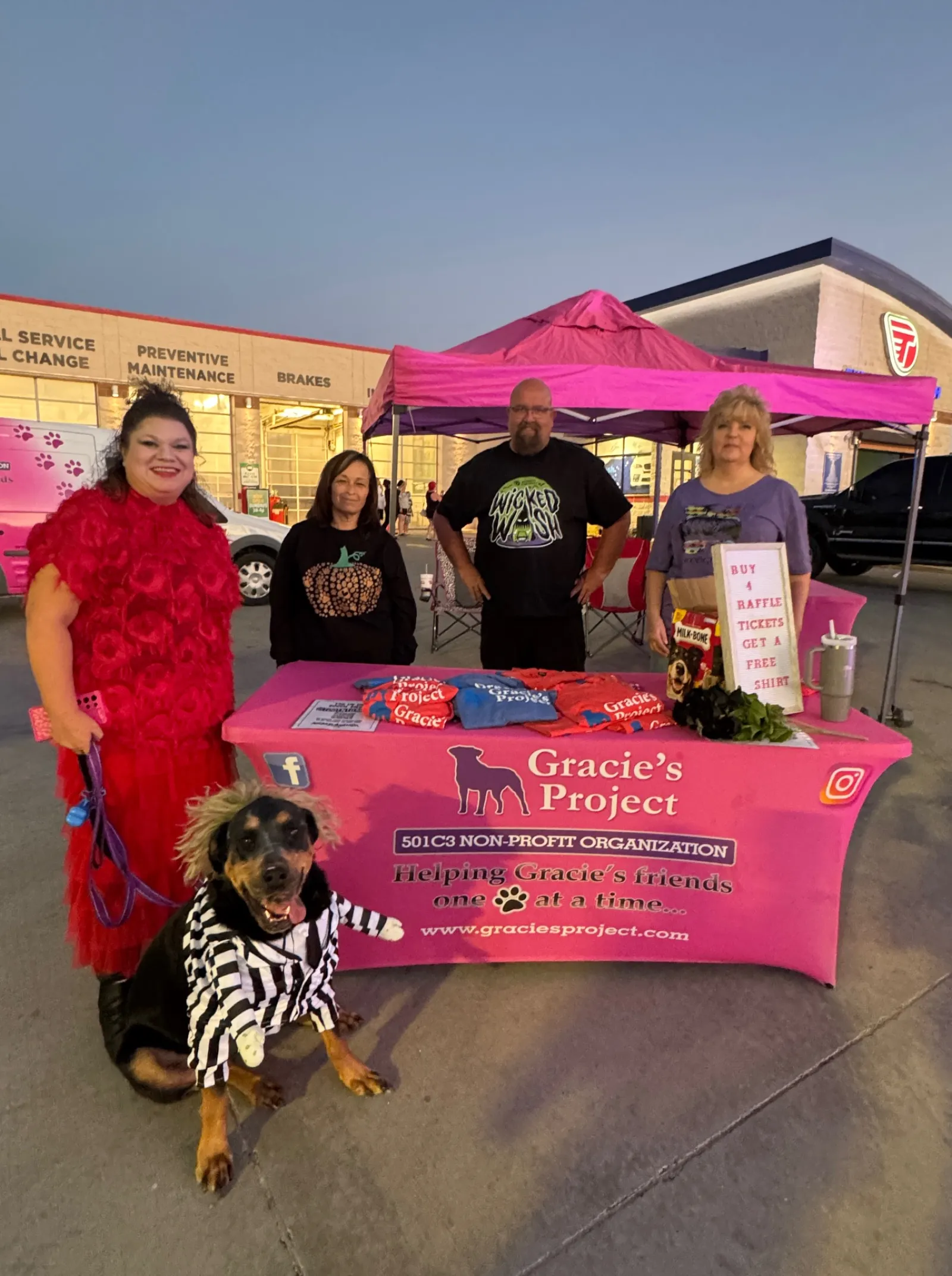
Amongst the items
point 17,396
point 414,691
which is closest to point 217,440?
point 17,396

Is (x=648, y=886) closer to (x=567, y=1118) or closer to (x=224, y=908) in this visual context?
(x=567, y=1118)

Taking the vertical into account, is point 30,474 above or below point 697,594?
above

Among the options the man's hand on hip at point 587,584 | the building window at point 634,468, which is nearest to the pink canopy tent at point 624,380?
the man's hand on hip at point 587,584

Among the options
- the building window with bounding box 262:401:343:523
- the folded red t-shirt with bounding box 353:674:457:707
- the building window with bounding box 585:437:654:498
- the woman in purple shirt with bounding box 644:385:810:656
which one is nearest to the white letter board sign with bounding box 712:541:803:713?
the woman in purple shirt with bounding box 644:385:810:656

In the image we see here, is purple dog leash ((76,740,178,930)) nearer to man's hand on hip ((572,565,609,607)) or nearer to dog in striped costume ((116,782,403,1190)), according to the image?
dog in striped costume ((116,782,403,1190))

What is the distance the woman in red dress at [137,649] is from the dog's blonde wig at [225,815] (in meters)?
0.32

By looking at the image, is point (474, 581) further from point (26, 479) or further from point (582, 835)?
point (26, 479)

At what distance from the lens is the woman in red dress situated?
173 cm

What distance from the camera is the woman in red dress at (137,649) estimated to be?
173 cm

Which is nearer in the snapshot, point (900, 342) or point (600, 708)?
point (600, 708)

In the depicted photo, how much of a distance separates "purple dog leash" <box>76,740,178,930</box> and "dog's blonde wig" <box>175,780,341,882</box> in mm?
272

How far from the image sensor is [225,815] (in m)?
1.59

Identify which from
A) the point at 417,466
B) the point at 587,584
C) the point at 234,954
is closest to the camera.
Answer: the point at 234,954

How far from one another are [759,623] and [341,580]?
1.51 m
